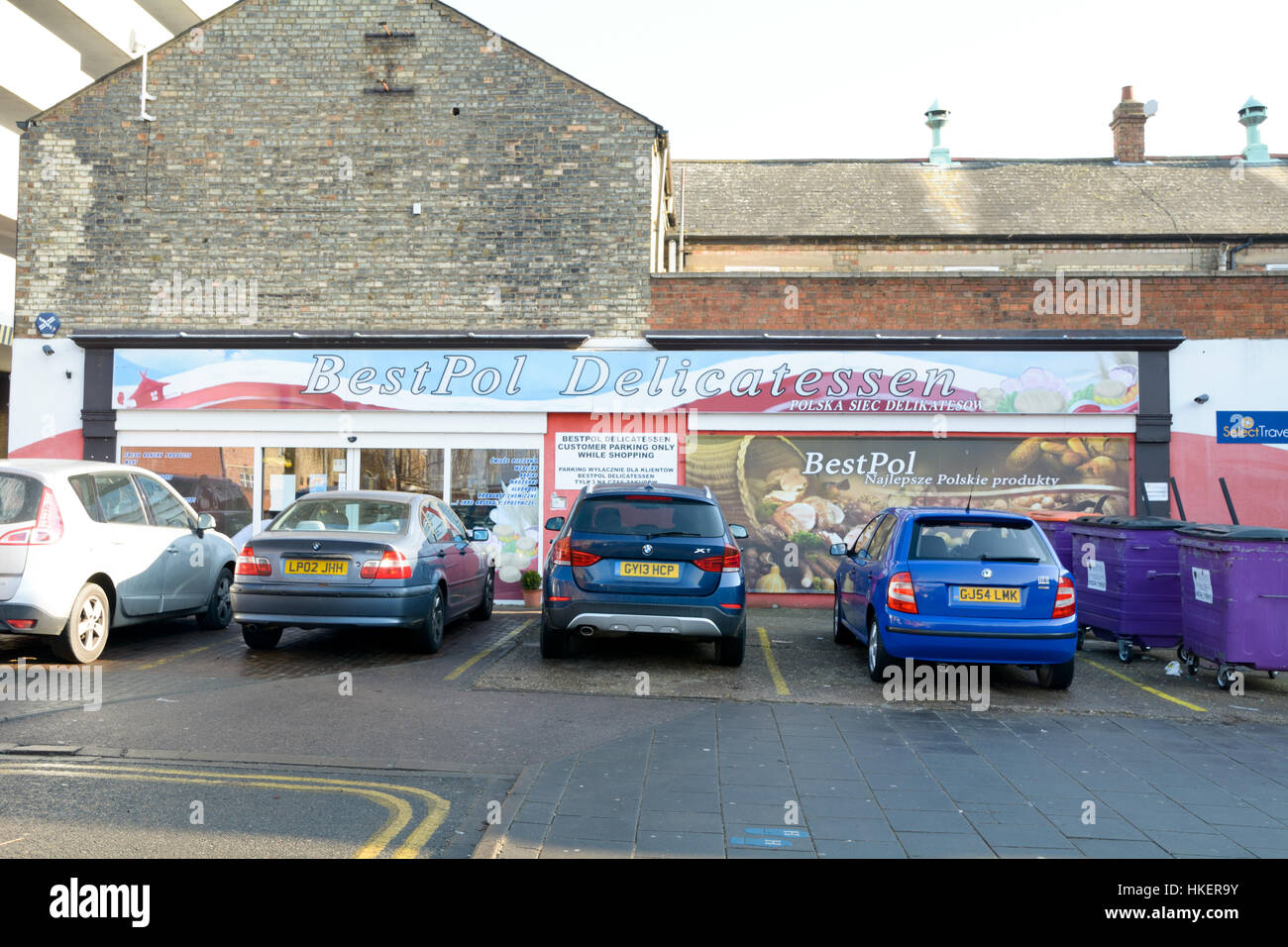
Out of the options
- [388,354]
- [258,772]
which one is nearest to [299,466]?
[388,354]

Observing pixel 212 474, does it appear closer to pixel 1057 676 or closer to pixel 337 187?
pixel 337 187

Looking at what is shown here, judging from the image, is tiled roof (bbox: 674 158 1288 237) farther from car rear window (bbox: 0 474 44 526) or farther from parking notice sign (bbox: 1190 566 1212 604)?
car rear window (bbox: 0 474 44 526)

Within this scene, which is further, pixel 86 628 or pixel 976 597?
pixel 86 628

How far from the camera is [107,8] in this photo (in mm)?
25062

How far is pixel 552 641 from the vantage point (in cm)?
866

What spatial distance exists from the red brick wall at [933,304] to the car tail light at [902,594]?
657 cm

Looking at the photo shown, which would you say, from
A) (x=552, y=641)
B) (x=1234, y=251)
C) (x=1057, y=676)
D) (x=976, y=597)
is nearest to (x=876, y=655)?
(x=976, y=597)

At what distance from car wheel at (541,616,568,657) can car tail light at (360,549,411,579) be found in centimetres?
136

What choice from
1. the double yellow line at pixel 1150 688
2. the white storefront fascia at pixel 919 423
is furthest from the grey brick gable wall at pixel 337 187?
the double yellow line at pixel 1150 688

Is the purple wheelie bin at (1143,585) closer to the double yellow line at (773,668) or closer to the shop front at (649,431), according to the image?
the double yellow line at (773,668)

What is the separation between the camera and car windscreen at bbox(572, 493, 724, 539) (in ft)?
27.2

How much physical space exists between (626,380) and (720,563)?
5.99 meters

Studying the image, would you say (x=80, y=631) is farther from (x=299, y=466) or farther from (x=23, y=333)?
(x=23, y=333)

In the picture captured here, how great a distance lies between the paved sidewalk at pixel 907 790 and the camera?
4238mm
